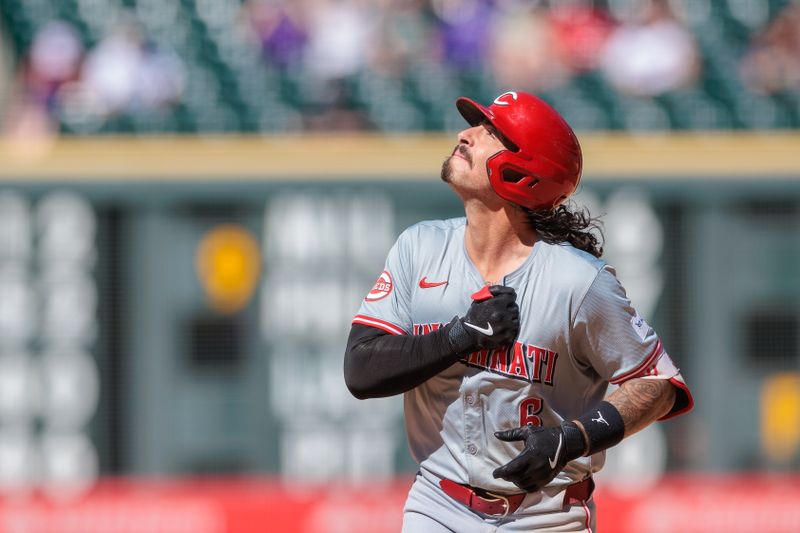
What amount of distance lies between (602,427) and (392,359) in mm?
543

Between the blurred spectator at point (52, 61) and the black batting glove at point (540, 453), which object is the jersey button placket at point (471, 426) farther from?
the blurred spectator at point (52, 61)

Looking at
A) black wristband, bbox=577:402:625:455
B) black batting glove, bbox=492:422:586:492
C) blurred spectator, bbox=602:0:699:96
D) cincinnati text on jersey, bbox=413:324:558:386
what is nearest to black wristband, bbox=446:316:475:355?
cincinnati text on jersey, bbox=413:324:558:386

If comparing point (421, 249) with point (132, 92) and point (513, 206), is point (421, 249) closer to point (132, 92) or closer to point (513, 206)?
point (513, 206)

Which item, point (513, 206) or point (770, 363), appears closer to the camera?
point (513, 206)

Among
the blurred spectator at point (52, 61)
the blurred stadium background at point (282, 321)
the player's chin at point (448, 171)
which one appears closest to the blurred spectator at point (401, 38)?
the blurred stadium background at point (282, 321)

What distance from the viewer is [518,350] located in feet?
11.5

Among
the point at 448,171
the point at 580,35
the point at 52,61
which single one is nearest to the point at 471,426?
the point at 448,171

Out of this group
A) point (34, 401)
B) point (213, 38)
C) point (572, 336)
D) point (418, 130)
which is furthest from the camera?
point (213, 38)

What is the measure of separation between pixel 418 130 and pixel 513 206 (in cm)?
542

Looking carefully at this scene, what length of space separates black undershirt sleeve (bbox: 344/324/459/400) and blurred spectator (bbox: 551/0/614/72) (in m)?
6.23

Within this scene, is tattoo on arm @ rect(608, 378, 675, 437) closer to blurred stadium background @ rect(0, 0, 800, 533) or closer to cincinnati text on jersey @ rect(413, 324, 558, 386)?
cincinnati text on jersey @ rect(413, 324, 558, 386)

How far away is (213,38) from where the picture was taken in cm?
980

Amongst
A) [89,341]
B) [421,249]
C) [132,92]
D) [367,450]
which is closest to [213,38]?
[132,92]

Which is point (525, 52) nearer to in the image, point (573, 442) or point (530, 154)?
point (530, 154)
